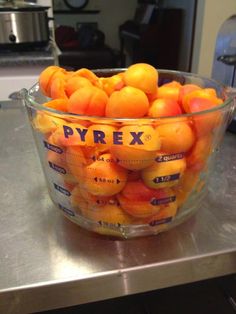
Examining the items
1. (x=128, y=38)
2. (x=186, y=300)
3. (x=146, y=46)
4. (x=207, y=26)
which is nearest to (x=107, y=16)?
(x=128, y=38)

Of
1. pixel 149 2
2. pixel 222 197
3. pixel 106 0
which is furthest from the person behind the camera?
pixel 106 0

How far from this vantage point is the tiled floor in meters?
0.51

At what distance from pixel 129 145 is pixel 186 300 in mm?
331

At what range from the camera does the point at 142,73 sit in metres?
0.36

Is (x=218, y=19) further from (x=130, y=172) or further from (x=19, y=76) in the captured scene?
(x=130, y=172)

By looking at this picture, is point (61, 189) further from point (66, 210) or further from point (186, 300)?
point (186, 300)

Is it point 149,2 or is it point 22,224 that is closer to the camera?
point 22,224

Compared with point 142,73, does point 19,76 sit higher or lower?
lower

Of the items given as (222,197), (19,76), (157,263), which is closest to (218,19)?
(19,76)

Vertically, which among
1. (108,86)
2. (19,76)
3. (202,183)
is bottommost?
(19,76)

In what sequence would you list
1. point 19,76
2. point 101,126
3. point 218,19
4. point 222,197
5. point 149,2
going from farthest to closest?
point 149,2, point 218,19, point 19,76, point 222,197, point 101,126

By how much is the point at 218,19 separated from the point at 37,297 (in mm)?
2411

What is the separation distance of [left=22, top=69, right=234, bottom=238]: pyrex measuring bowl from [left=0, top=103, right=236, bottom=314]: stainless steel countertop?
0.06 ft

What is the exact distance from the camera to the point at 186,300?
0.52 metres
